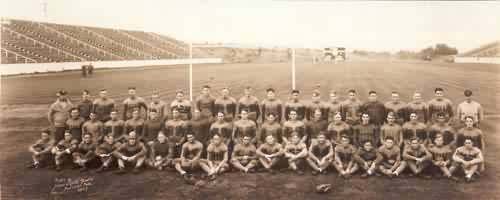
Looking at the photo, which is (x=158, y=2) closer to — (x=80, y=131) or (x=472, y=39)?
(x=80, y=131)

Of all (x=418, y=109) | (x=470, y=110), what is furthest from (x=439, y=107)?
(x=470, y=110)

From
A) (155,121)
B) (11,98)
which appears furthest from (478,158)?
(11,98)

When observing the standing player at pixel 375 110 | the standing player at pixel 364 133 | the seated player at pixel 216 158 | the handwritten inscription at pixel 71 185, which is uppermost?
the standing player at pixel 375 110

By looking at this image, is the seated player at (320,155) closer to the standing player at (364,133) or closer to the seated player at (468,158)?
the standing player at (364,133)

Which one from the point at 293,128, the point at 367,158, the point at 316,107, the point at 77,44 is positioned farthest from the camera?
the point at 77,44

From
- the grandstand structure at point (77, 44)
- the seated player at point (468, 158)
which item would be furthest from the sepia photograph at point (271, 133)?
the grandstand structure at point (77, 44)

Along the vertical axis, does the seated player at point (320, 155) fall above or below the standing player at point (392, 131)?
below

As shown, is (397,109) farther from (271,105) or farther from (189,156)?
(189,156)
